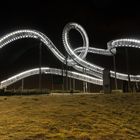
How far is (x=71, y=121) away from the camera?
13.4 m

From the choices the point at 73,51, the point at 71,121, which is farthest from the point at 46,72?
the point at 71,121

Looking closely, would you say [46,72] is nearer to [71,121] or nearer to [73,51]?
[73,51]

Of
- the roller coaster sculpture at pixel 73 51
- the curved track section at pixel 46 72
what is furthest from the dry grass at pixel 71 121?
the curved track section at pixel 46 72

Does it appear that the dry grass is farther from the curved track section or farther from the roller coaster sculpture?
the curved track section

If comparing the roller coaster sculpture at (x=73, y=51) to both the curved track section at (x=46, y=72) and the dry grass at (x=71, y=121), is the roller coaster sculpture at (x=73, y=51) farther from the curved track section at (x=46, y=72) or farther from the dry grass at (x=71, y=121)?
the dry grass at (x=71, y=121)

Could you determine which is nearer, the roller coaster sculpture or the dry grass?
the dry grass

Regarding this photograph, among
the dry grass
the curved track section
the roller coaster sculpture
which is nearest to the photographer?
the dry grass

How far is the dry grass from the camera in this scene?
37.9 feet

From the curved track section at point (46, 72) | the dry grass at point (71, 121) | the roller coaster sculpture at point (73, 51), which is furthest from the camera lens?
the curved track section at point (46, 72)

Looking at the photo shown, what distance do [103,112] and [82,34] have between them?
4935 cm

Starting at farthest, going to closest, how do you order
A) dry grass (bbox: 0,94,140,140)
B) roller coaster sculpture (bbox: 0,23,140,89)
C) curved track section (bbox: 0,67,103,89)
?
curved track section (bbox: 0,67,103,89) < roller coaster sculpture (bbox: 0,23,140,89) < dry grass (bbox: 0,94,140,140)

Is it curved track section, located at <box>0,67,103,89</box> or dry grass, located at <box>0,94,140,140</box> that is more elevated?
curved track section, located at <box>0,67,103,89</box>

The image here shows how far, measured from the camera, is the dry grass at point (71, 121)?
11.5m

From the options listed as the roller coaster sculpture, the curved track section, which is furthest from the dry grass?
the curved track section
